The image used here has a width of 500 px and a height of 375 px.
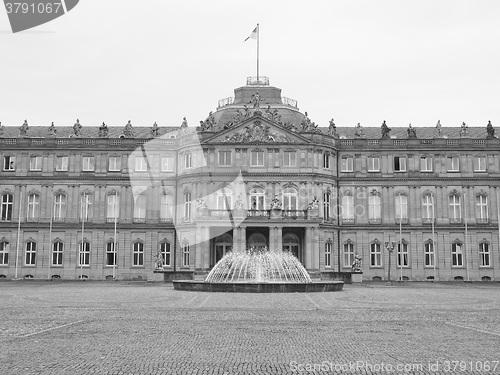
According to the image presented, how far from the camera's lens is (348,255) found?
7812cm

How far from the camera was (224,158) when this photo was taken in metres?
74.9

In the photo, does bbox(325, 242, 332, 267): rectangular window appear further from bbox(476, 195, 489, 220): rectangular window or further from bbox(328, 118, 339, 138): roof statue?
bbox(476, 195, 489, 220): rectangular window

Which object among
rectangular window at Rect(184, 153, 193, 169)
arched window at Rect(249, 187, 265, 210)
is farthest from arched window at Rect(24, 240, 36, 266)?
arched window at Rect(249, 187, 265, 210)

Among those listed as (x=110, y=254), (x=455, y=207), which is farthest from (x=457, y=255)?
(x=110, y=254)

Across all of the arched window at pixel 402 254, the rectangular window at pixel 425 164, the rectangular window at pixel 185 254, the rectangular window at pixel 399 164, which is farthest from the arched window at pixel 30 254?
the rectangular window at pixel 425 164

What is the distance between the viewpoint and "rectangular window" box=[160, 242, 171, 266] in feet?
257

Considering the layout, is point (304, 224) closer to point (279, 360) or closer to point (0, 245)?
point (0, 245)

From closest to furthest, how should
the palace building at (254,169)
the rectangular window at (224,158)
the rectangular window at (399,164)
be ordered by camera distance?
the rectangular window at (224,158) < the palace building at (254,169) < the rectangular window at (399,164)

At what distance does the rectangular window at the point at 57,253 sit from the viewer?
255 feet

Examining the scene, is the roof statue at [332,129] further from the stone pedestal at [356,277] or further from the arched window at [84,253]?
the arched window at [84,253]

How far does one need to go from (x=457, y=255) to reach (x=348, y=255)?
40.2 feet

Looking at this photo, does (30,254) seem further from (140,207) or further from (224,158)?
(224,158)

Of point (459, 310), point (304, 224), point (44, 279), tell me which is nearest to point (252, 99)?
A: point (304, 224)

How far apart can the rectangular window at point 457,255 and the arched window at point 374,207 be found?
895cm
